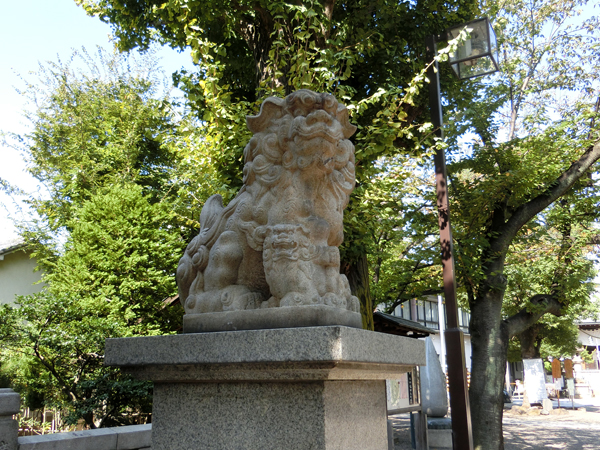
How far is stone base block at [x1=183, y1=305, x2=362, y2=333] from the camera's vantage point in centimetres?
269

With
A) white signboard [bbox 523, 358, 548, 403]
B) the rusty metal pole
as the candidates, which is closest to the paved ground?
white signboard [bbox 523, 358, 548, 403]

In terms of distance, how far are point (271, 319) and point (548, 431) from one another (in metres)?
15.6

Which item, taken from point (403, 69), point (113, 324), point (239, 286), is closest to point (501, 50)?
point (403, 69)

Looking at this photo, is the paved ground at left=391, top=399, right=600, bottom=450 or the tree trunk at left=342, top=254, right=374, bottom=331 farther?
the paved ground at left=391, top=399, right=600, bottom=450

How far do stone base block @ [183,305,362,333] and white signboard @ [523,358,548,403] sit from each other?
18573mm

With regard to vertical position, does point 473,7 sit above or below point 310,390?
above

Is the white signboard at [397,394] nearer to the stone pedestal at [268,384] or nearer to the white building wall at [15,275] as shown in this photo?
the stone pedestal at [268,384]

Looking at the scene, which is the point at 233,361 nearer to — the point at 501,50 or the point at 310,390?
the point at 310,390

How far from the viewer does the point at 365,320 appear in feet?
24.3

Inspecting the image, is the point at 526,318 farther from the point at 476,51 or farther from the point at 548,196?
the point at 476,51

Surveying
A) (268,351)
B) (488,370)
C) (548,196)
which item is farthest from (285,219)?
(548,196)

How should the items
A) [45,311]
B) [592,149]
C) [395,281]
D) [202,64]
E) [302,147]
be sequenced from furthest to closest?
[395,281], [592,149], [45,311], [202,64], [302,147]

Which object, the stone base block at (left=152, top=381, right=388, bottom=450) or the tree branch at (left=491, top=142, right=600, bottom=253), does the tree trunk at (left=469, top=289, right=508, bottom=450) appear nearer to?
the tree branch at (left=491, top=142, right=600, bottom=253)

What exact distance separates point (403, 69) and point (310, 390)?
7.62 metres
